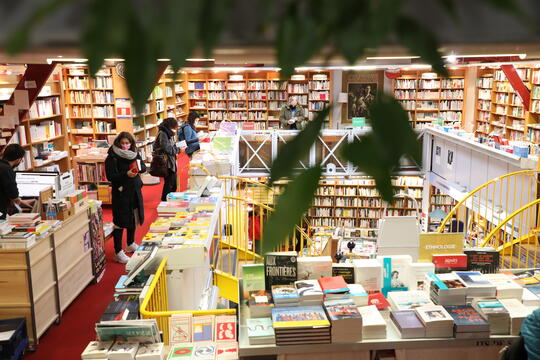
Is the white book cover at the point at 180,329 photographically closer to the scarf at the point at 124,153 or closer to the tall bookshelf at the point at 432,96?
the scarf at the point at 124,153

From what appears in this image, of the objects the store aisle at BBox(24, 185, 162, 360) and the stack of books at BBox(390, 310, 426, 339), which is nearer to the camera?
the stack of books at BBox(390, 310, 426, 339)

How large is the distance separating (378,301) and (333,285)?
30 cm

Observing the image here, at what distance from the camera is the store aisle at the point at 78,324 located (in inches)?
167

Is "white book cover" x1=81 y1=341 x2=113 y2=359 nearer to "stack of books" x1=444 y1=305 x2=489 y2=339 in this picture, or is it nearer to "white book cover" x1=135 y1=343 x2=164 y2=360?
"white book cover" x1=135 y1=343 x2=164 y2=360

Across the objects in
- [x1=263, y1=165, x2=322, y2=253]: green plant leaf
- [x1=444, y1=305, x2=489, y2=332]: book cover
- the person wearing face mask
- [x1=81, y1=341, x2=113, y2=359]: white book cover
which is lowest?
[x1=81, y1=341, x2=113, y2=359]: white book cover

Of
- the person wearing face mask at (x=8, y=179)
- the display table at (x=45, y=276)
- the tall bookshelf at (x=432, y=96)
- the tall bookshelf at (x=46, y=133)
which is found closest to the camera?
the display table at (x=45, y=276)

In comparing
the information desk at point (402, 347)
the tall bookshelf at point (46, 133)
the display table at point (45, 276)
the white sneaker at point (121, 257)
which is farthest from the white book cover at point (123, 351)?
the tall bookshelf at point (46, 133)

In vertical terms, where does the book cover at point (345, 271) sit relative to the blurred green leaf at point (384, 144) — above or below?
below

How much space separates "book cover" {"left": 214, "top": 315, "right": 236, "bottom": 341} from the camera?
2725 mm

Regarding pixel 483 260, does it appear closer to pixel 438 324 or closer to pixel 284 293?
pixel 438 324

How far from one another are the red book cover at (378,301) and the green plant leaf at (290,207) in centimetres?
275

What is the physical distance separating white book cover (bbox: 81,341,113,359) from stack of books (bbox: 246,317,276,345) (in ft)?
2.43

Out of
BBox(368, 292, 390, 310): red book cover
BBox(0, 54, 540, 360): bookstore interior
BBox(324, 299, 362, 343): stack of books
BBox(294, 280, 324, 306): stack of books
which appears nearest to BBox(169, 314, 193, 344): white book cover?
BBox(0, 54, 540, 360): bookstore interior

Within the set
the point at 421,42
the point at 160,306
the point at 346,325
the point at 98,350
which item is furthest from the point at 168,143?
the point at 421,42
